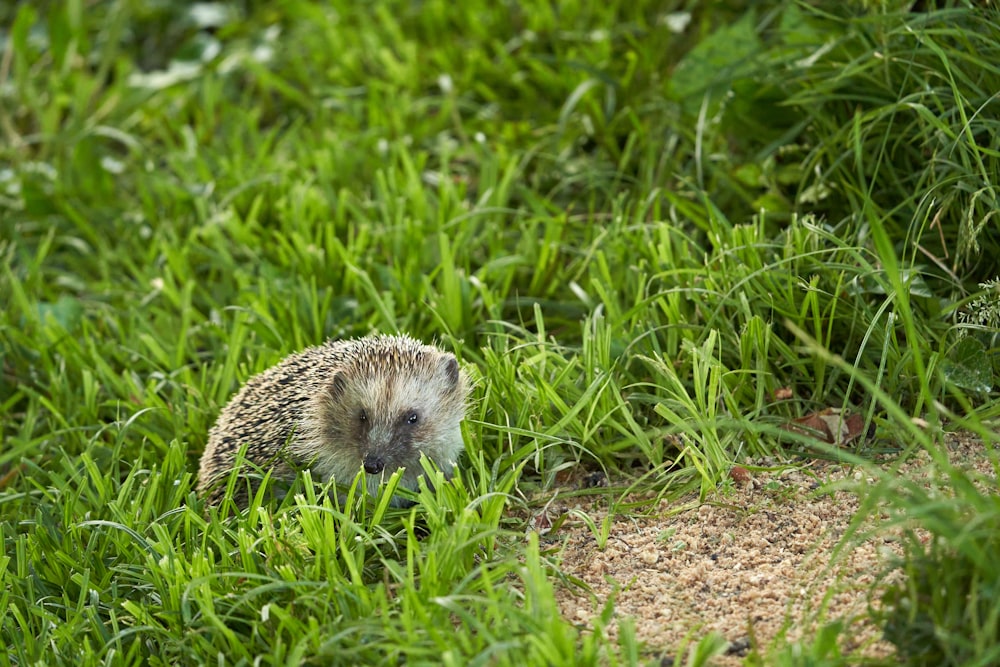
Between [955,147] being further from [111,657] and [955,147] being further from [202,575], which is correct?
[111,657]

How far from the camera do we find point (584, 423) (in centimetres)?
380


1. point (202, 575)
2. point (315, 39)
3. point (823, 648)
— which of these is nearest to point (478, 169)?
point (315, 39)

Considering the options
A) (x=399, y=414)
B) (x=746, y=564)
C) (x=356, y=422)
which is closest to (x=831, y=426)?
(x=746, y=564)

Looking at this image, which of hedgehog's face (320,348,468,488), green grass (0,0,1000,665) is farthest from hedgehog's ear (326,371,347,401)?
green grass (0,0,1000,665)

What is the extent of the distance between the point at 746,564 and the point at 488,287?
1.94 m

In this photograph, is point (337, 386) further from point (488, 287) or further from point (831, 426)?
point (831, 426)

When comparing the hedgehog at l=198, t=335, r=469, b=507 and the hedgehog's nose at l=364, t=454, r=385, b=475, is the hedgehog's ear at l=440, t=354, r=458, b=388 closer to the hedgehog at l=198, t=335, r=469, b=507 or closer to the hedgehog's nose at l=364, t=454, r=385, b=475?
the hedgehog at l=198, t=335, r=469, b=507

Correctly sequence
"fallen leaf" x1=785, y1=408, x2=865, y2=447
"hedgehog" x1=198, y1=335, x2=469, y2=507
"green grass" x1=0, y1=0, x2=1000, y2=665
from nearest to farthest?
"green grass" x1=0, y1=0, x2=1000, y2=665 < "fallen leaf" x1=785, y1=408, x2=865, y2=447 < "hedgehog" x1=198, y1=335, x2=469, y2=507

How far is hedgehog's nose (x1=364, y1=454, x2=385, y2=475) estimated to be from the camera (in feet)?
12.3

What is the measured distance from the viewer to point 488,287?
15.7 feet

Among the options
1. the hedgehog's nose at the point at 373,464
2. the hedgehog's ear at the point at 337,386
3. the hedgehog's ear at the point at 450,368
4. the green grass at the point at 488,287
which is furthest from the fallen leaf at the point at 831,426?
the hedgehog's ear at the point at 337,386

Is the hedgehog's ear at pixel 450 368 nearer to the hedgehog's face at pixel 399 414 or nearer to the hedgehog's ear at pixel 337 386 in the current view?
the hedgehog's face at pixel 399 414

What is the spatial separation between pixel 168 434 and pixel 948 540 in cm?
299

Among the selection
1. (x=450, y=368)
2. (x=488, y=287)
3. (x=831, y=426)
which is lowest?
(x=831, y=426)
